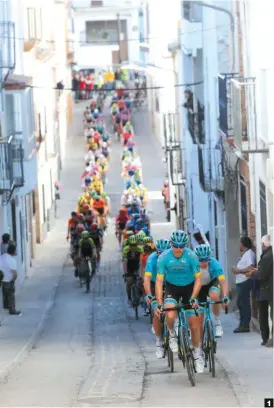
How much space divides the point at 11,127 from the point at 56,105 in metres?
30.6

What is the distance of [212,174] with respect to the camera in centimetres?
3306

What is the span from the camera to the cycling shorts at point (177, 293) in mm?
16016

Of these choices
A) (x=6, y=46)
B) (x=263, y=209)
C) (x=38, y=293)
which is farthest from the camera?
(x=38, y=293)

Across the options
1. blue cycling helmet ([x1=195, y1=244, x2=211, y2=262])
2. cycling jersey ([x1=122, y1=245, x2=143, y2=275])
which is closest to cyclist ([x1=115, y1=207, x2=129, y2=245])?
cycling jersey ([x1=122, y1=245, x2=143, y2=275])

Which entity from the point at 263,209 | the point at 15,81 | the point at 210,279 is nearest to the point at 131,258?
the point at 263,209

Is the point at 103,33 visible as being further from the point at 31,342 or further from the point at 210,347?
the point at 210,347

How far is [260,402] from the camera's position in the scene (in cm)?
1398

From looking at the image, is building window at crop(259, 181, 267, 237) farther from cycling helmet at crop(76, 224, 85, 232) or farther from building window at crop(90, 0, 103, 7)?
building window at crop(90, 0, 103, 7)

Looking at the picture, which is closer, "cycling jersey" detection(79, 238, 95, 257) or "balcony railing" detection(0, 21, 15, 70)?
"balcony railing" detection(0, 21, 15, 70)

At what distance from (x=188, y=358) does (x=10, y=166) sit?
1712 cm

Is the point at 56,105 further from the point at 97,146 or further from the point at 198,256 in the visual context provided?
the point at 198,256

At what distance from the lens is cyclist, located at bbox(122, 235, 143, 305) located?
28047 millimetres

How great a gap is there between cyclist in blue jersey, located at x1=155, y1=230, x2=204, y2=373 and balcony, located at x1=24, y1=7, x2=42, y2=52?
28.3 metres

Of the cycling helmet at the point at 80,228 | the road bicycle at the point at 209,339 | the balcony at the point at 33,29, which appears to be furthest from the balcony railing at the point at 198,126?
the road bicycle at the point at 209,339
